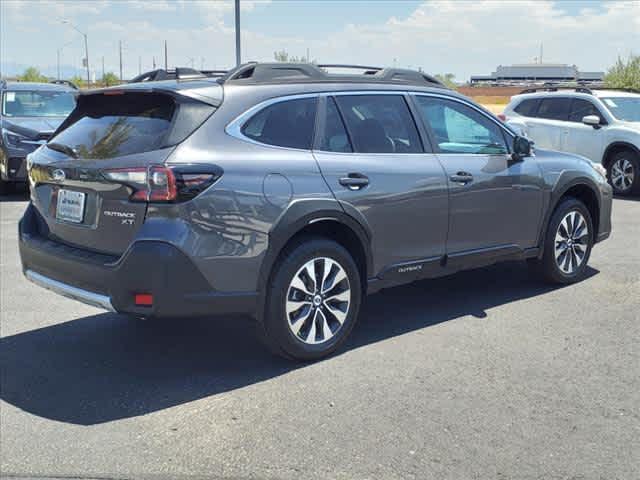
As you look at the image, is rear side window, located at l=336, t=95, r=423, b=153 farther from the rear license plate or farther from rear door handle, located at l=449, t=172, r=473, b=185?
the rear license plate

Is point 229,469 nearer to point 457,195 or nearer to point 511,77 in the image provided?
point 457,195

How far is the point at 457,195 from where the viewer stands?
5531mm

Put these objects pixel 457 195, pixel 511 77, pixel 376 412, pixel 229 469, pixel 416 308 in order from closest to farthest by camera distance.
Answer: pixel 229 469
pixel 376 412
pixel 457 195
pixel 416 308
pixel 511 77

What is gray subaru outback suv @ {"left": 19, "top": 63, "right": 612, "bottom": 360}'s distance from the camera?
4180 mm

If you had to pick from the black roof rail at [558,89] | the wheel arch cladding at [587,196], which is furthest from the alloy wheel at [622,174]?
the wheel arch cladding at [587,196]

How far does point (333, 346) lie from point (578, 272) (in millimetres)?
2871

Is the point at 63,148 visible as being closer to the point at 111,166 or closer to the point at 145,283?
the point at 111,166

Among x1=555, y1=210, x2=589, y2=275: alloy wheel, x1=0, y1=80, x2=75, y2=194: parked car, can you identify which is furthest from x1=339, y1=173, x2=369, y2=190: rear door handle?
x1=0, y1=80, x2=75, y2=194: parked car

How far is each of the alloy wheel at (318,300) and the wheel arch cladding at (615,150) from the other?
9028 millimetres

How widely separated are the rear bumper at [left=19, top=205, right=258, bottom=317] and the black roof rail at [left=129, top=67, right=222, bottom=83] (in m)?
1.37

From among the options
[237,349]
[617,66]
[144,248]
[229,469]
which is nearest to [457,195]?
[237,349]

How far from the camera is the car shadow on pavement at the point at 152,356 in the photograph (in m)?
4.29

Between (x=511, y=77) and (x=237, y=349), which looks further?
(x=511, y=77)

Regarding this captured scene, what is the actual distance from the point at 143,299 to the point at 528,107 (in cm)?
1163
